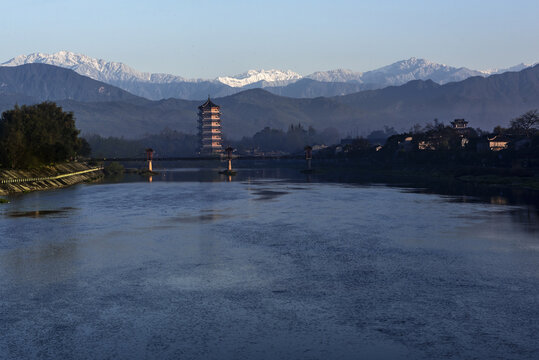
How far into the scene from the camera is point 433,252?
34.5 meters

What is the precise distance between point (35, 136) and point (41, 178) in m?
13.9

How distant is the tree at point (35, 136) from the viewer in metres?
92.3

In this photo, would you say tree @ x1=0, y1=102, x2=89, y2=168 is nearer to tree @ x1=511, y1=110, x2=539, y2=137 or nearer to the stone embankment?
the stone embankment

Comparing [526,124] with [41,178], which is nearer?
[41,178]

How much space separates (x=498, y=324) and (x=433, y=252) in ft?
48.5

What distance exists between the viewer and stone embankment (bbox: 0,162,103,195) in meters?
83.8

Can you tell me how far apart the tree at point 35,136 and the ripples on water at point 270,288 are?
4525 centimetres

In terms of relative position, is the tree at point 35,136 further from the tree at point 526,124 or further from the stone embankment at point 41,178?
the tree at point 526,124

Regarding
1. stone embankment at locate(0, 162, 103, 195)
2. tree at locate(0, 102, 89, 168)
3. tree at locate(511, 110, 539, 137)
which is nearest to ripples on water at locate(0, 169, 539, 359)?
stone embankment at locate(0, 162, 103, 195)

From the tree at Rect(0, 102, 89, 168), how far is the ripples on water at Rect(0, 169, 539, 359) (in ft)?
148

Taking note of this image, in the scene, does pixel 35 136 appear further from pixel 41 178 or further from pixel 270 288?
pixel 270 288

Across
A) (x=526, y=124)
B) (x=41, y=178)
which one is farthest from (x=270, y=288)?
(x=526, y=124)

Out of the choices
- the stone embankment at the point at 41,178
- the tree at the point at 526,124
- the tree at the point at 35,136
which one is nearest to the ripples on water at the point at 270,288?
the stone embankment at the point at 41,178

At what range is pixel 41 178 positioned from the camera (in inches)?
3885
